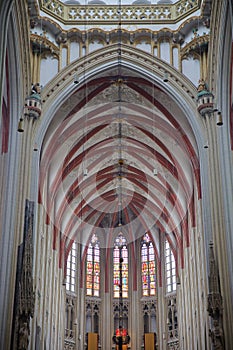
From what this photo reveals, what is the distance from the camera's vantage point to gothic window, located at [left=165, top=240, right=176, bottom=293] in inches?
1300

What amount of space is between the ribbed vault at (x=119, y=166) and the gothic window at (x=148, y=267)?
0.78 m

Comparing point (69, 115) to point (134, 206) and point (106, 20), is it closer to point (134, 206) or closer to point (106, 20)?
point (106, 20)

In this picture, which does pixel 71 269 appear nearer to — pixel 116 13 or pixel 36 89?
pixel 36 89

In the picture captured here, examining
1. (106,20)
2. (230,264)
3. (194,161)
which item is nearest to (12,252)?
(230,264)

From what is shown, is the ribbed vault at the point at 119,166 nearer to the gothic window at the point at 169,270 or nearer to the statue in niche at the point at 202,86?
the gothic window at the point at 169,270

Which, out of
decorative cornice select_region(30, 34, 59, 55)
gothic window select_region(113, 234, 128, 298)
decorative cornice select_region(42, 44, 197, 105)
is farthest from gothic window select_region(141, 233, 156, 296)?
decorative cornice select_region(30, 34, 59, 55)

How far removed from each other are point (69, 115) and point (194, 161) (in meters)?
5.41

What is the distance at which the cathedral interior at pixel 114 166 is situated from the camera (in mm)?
17938

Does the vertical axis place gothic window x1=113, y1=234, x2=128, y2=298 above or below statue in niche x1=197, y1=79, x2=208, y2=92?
below

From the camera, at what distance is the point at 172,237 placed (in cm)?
3256

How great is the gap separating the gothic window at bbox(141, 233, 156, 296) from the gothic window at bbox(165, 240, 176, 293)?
1.12 m

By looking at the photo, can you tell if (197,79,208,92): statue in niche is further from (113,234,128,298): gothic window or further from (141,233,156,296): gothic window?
(141,233,156,296): gothic window

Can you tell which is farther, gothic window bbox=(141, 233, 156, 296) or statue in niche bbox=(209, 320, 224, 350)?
gothic window bbox=(141, 233, 156, 296)

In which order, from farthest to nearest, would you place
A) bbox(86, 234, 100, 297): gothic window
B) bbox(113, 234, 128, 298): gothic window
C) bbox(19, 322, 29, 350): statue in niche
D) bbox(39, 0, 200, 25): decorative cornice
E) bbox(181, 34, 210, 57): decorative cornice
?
1. bbox(113, 234, 128, 298): gothic window
2. bbox(86, 234, 100, 297): gothic window
3. bbox(39, 0, 200, 25): decorative cornice
4. bbox(181, 34, 210, 57): decorative cornice
5. bbox(19, 322, 29, 350): statue in niche
